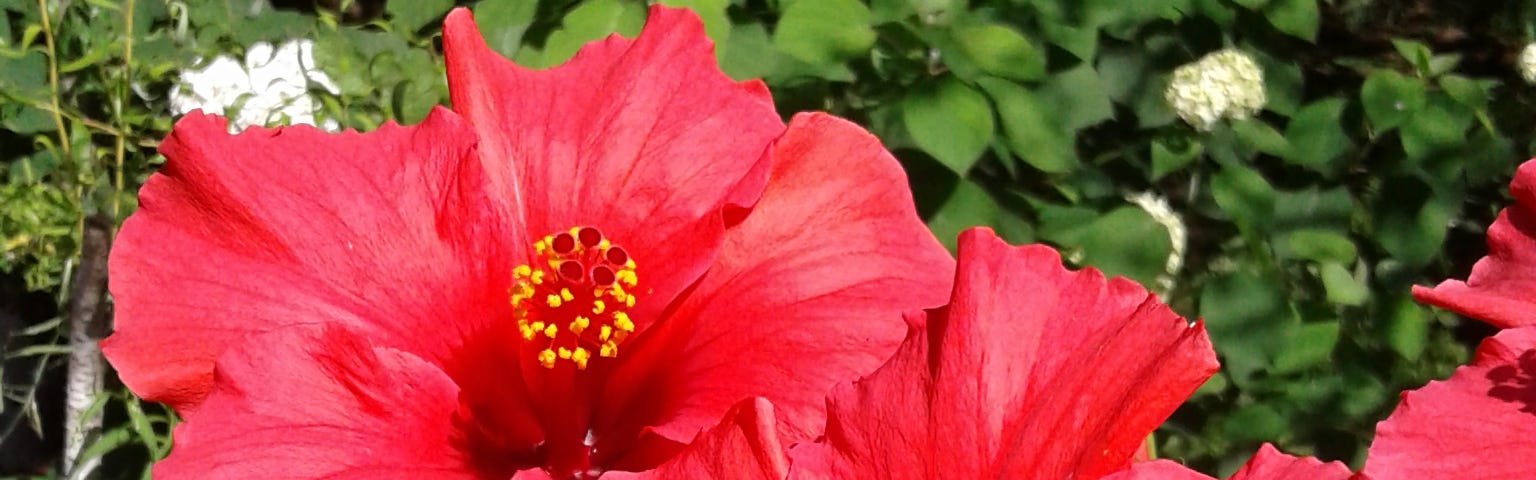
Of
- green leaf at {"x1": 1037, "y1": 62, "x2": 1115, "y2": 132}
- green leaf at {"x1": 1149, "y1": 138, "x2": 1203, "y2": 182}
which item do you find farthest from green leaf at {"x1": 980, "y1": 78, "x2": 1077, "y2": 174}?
green leaf at {"x1": 1149, "y1": 138, "x2": 1203, "y2": 182}

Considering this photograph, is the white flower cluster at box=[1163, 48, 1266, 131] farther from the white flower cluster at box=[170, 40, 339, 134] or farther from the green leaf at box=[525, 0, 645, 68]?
the white flower cluster at box=[170, 40, 339, 134]

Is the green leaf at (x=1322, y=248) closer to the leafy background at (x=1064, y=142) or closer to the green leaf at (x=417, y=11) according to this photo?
the leafy background at (x=1064, y=142)

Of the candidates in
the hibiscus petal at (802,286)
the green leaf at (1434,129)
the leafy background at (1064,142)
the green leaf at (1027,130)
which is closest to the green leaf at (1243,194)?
the leafy background at (1064,142)

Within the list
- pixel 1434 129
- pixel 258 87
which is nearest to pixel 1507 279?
pixel 1434 129

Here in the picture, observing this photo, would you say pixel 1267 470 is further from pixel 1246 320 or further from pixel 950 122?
pixel 1246 320

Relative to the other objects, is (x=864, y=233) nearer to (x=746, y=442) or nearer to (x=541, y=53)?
(x=746, y=442)

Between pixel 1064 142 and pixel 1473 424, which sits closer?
pixel 1473 424

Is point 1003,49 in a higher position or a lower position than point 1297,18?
higher

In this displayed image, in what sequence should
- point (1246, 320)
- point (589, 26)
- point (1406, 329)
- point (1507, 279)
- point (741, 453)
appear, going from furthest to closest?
point (1406, 329)
point (1246, 320)
point (589, 26)
point (1507, 279)
point (741, 453)
